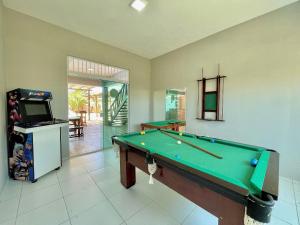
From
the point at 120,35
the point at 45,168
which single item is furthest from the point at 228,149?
the point at 120,35

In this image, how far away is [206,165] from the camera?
4.16 feet

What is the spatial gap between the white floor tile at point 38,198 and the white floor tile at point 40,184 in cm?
10

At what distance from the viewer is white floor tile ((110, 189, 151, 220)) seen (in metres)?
1.70

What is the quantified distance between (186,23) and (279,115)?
8.46ft

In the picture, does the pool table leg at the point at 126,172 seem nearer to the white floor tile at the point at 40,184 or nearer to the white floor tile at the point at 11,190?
the white floor tile at the point at 40,184

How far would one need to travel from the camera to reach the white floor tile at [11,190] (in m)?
1.94

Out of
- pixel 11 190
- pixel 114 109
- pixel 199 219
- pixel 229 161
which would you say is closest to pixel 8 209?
pixel 11 190

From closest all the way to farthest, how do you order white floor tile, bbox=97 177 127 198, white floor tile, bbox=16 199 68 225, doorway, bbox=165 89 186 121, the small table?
white floor tile, bbox=16 199 68 225
white floor tile, bbox=97 177 127 198
doorway, bbox=165 89 186 121
the small table

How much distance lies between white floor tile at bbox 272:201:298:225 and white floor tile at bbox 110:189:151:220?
1.63 metres

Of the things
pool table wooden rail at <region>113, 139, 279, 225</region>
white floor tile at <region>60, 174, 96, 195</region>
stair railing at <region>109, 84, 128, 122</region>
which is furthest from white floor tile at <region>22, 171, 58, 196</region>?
stair railing at <region>109, 84, 128, 122</region>

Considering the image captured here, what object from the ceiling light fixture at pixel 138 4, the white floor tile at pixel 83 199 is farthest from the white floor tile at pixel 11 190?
the ceiling light fixture at pixel 138 4

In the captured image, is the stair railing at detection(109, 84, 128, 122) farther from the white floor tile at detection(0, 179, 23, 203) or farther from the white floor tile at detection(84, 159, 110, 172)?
the white floor tile at detection(0, 179, 23, 203)

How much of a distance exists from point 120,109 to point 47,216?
3377 millimetres

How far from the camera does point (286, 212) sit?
1.70m
